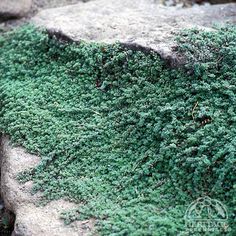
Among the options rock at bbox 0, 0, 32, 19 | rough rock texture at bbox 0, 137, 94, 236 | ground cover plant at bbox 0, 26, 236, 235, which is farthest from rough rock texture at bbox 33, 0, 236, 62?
rough rock texture at bbox 0, 137, 94, 236

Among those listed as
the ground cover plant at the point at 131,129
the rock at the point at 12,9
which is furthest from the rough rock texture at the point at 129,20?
the rock at the point at 12,9

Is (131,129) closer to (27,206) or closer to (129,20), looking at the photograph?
(27,206)

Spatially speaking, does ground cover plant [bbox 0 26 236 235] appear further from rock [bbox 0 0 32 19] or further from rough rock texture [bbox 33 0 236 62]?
rock [bbox 0 0 32 19]

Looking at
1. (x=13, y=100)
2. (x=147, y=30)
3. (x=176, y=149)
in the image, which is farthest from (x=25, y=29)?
(x=176, y=149)

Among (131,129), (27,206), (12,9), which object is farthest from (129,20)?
(27,206)

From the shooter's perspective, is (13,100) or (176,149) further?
(13,100)

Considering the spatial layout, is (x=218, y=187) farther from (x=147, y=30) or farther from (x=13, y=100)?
(x=13, y=100)
